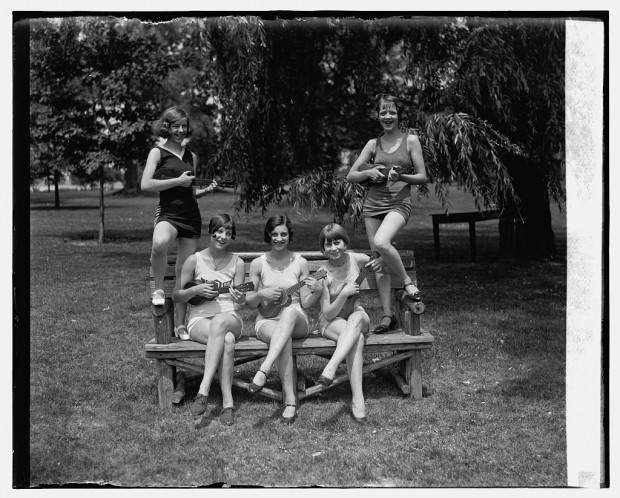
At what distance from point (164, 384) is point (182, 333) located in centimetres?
40

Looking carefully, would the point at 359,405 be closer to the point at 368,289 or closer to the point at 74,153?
the point at 368,289

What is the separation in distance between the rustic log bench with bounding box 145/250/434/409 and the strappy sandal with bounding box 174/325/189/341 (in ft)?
0.15

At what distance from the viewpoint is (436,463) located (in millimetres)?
4469

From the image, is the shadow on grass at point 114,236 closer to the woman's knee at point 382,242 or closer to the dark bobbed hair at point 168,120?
the dark bobbed hair at point 168,120

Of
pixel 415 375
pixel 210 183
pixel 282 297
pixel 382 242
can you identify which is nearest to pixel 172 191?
pixel 210 183

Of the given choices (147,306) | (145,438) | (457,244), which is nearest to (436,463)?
(145,438)

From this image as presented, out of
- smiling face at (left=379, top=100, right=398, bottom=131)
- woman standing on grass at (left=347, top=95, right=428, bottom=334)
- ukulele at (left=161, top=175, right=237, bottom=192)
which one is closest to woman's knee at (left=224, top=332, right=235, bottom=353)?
ukulele at (left=161, top=175, right=237, bottom=192)

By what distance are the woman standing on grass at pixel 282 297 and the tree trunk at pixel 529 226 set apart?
279 inches

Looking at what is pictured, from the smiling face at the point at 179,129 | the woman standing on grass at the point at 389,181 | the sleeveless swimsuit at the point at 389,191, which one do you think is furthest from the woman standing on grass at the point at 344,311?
the smiling face at the point at 179,129

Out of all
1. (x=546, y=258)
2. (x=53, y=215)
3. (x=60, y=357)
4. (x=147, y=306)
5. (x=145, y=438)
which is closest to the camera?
(x=145, y=438)

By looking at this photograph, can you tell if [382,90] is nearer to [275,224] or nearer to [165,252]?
[275,224]

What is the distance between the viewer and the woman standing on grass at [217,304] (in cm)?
515

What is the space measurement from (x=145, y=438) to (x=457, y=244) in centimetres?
1244

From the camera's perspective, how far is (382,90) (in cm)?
1064
